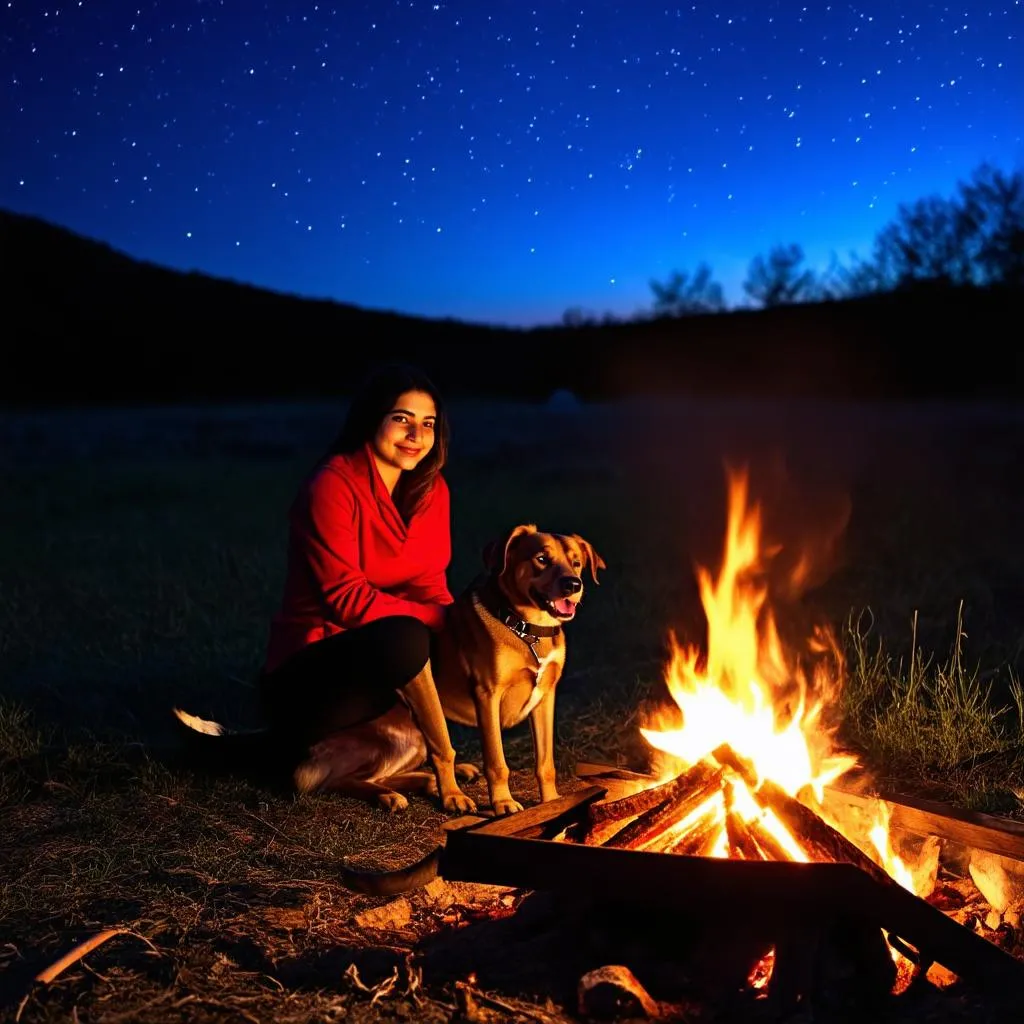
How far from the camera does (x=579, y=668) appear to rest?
273 inches

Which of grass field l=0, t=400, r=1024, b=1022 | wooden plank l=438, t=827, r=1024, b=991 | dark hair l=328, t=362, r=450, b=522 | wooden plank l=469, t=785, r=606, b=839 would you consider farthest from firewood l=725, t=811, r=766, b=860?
dark hair l=328, t=362, r=450, b=522

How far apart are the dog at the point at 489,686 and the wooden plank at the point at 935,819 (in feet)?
1.43

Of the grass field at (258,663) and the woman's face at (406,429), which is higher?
the woman's face at (406,429)

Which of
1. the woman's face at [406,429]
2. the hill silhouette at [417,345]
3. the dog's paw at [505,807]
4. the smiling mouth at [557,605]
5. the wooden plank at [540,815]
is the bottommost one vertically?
the dog's paw at [505,807]

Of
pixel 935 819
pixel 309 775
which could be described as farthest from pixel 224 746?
pixel 935 819

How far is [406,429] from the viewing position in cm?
436

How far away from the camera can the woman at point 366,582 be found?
4.21 meters

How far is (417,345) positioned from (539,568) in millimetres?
45480

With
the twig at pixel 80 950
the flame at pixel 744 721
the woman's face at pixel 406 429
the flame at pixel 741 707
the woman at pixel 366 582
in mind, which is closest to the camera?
the twig at pixel 80 950

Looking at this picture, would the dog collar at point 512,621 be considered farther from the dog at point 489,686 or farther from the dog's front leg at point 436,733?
the dog's front leg at point 436,733

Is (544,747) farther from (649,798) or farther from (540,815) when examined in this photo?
(649,798)

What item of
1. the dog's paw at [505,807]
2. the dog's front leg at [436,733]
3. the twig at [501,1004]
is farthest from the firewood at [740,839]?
the dog's front leg at [436,733]

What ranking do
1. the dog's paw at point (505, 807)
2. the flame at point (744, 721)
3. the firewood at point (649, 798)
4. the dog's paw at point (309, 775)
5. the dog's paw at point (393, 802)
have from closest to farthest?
1. the firewood at point (649, 798)
2. the flame at point (744, 721)
3. the dog's paw at point (505, 807)
4. the dog's paw at point (393, 802)
5. the dog's paw at point (309, 775)

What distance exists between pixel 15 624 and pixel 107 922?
507cm
